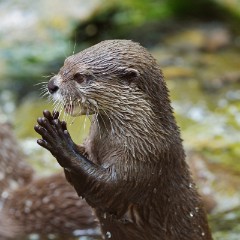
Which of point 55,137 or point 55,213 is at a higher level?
point 55,213

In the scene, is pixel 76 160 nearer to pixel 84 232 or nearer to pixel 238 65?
pixel 84 232

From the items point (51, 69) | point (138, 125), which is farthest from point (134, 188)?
point (51, 69)

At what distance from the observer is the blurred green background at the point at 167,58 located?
257 inches

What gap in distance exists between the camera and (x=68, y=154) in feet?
12.0

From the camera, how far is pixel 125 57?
3758 mm

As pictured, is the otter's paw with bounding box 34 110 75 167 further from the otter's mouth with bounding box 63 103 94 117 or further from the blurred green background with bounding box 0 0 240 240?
the blurred green background with bounding box 0 0 240 240

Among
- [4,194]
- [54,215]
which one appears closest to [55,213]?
[54,215]

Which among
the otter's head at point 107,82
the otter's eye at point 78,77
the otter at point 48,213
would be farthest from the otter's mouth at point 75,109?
the otter at point 48,213

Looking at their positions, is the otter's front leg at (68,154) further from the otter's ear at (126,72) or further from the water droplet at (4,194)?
the water droplet at (4,194)

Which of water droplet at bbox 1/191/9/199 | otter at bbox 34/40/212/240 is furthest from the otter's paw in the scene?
water droplet at bbox 1/191/9/199

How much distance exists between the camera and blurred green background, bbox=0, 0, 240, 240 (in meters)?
6.52

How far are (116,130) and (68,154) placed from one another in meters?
0.25

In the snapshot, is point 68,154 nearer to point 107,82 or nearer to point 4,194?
point 107,82

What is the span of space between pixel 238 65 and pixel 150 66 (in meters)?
4.59
